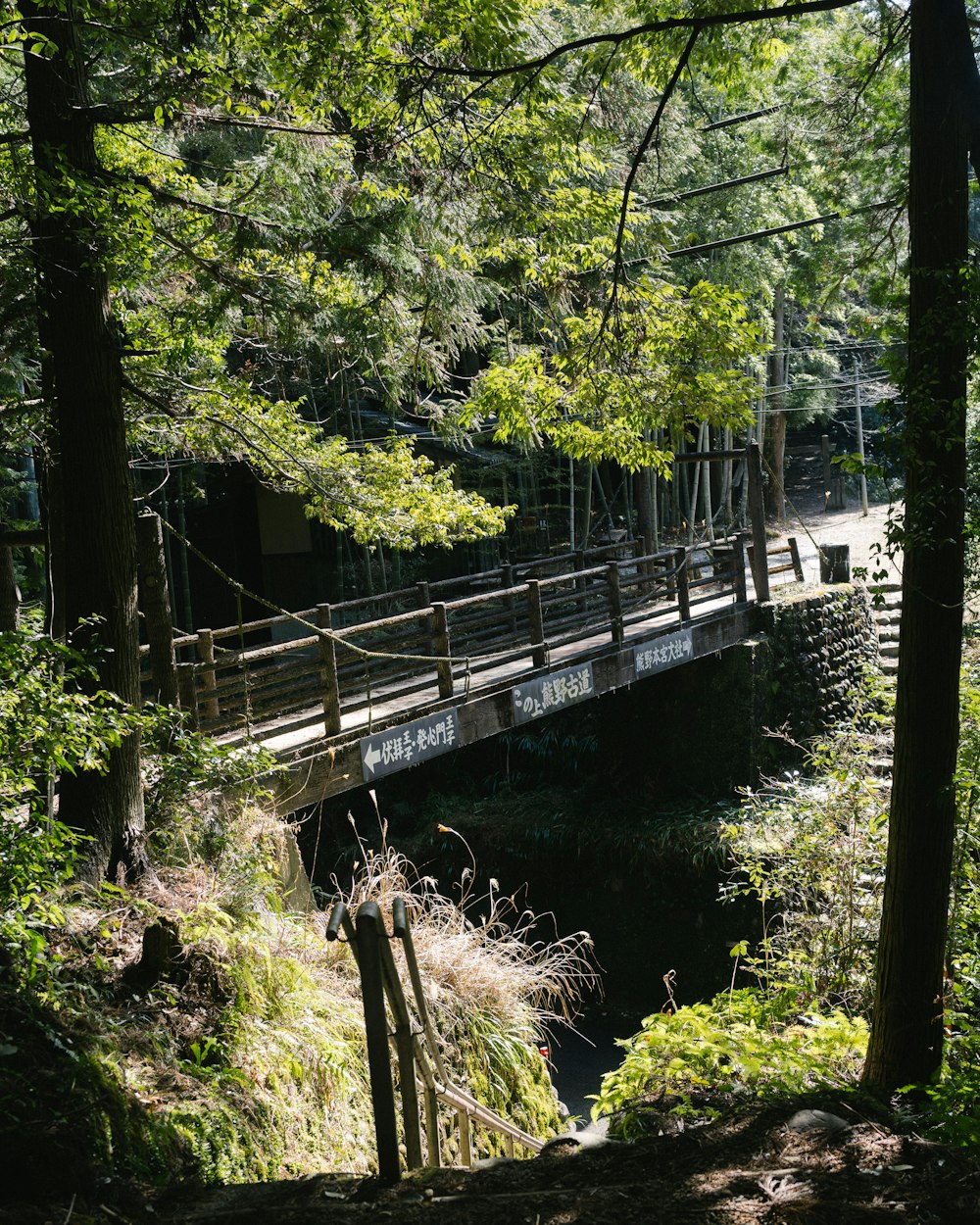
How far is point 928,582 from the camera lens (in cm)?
407

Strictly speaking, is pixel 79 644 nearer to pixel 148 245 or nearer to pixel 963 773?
pixel 148 245

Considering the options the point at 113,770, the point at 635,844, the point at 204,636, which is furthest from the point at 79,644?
the point at 635,844

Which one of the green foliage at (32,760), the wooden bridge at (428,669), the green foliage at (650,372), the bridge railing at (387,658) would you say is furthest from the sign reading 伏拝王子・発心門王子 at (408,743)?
the green foliage at (32,760)

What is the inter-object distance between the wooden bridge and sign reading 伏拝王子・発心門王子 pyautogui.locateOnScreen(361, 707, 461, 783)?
11 mm

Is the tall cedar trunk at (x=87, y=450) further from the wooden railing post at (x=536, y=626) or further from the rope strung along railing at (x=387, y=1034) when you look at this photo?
the wooden railing post at (x=536, y=626)

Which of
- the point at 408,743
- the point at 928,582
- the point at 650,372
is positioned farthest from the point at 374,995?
the point at 408,743

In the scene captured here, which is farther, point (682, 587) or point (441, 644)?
point (682, 587)

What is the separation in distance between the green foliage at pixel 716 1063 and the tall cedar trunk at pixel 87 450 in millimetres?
2808

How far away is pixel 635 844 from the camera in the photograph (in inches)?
501

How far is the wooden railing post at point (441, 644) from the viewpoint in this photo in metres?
8.96

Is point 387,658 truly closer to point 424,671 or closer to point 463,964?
point 463,964

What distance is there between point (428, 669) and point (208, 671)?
321 centimetres

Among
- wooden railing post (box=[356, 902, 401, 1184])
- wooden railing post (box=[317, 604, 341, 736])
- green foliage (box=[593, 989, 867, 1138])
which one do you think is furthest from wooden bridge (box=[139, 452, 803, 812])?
wooden railing post (box=[356, 902, 401, 1184])

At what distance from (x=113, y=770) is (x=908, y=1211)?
4.35 meters
